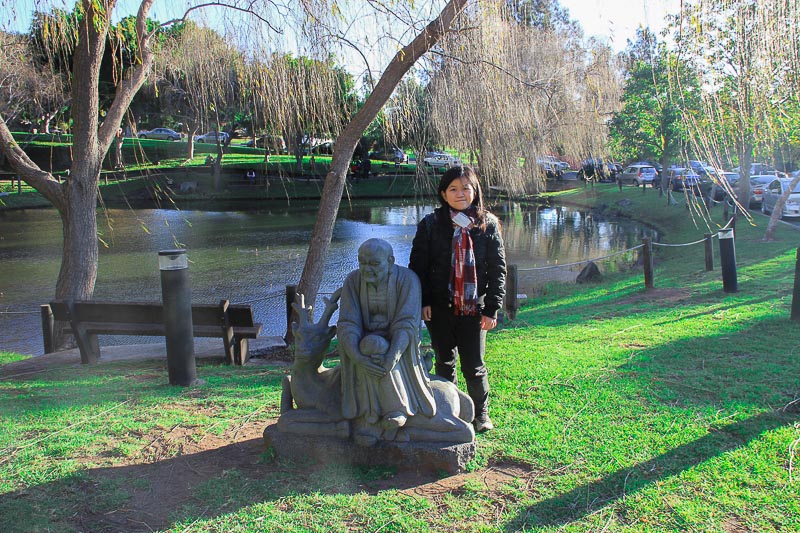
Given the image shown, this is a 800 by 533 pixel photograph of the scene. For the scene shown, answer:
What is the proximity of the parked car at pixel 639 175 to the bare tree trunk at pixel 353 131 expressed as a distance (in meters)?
27.0

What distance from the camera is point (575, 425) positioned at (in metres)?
4.25

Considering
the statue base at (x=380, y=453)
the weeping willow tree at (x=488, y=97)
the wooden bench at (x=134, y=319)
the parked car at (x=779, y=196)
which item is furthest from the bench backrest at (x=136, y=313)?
the parked car at (x=779, y=196)

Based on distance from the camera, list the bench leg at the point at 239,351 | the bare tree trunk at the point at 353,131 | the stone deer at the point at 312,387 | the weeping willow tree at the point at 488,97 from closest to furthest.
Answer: the stone deer at the point at 312,387, the bare tree trunk at the point at 353,131, the weeping willow tree at the point at 488,97, the bench leg at the point at 239,351

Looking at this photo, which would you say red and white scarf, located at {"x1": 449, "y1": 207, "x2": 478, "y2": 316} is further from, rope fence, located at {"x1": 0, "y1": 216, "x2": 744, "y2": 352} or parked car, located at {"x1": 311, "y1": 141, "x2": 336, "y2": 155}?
parked car, located at {"x1": 311, "y1": 141, "x2": 336, "y2": 155}

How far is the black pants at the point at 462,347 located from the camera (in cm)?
395

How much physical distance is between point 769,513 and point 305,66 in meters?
6.02

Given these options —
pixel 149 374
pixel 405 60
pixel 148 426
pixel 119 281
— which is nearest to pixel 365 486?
pixel 148 426

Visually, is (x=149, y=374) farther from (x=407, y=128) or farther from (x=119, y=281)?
(x=119, y=281)

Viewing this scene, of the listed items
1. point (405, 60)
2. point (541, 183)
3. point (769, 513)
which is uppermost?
point (405, 60)

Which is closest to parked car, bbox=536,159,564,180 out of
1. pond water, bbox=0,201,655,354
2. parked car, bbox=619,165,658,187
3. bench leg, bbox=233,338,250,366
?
pond water, bbox=0,201,655,354

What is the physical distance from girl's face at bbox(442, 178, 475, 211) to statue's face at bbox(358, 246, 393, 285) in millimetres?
576

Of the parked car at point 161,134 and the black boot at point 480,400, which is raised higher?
the parked car at point 161,134

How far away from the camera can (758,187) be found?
23.0 m

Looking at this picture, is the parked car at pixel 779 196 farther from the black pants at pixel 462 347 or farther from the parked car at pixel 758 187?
the black pants at pixel 462 347
